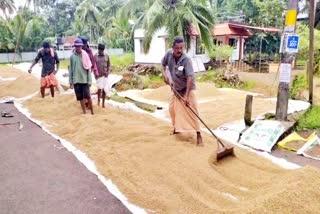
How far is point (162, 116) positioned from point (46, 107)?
2528mm

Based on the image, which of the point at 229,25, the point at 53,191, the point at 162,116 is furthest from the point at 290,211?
the point at 229,25

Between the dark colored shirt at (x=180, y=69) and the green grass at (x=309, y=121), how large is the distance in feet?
7.65

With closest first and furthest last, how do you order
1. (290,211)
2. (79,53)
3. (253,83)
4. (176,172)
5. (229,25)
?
(290,211) → (176,172) → (79,53) → (253,83) → (229,25)

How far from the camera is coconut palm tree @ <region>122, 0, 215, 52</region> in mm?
15023

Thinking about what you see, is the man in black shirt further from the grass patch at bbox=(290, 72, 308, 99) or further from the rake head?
the grass patch at bbox=(290, 72, 308, 99)

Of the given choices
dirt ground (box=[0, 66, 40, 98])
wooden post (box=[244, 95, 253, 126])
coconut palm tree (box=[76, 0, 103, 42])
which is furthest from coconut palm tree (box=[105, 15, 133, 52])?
wooden post (box=[244, 95, 253, 126])

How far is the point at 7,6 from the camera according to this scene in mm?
31031

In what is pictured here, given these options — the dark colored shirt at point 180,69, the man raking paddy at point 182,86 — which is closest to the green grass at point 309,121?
the man raking paddy at point 182,86

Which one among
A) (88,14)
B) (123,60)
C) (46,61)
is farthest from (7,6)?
(46,61)

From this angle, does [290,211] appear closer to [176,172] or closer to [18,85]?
[176,172]

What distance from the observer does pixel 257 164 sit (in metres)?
4.28

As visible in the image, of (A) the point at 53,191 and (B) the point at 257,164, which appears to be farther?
(B) the point at 257,164

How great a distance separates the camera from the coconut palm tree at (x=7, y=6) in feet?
98.5

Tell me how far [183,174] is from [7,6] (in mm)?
31574
